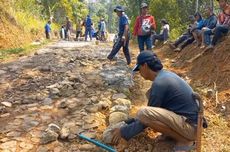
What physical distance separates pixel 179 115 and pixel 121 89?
277cm

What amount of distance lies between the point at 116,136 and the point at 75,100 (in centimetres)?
186

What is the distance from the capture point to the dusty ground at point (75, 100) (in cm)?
437

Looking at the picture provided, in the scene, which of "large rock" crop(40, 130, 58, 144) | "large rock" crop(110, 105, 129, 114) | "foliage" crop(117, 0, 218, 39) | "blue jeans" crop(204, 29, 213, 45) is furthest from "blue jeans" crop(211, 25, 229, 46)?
"foliage" crop(117, 0, 218, 39)

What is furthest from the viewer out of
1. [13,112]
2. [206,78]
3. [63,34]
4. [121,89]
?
[63,34]

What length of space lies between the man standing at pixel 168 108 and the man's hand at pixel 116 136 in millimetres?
218

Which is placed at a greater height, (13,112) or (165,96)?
(165,96)

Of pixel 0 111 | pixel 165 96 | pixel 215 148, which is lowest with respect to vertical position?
pixel 215 148

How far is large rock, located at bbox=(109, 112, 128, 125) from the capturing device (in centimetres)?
482

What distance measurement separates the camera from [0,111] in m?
5.39

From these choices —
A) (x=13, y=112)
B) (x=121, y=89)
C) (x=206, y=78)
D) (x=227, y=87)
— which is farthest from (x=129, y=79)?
(x=13, y=112)

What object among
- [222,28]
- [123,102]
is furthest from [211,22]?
[123,102]

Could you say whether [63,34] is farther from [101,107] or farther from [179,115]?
[179,115]

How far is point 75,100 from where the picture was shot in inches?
231

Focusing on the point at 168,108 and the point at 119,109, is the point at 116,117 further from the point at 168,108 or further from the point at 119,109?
the point at 168,108
